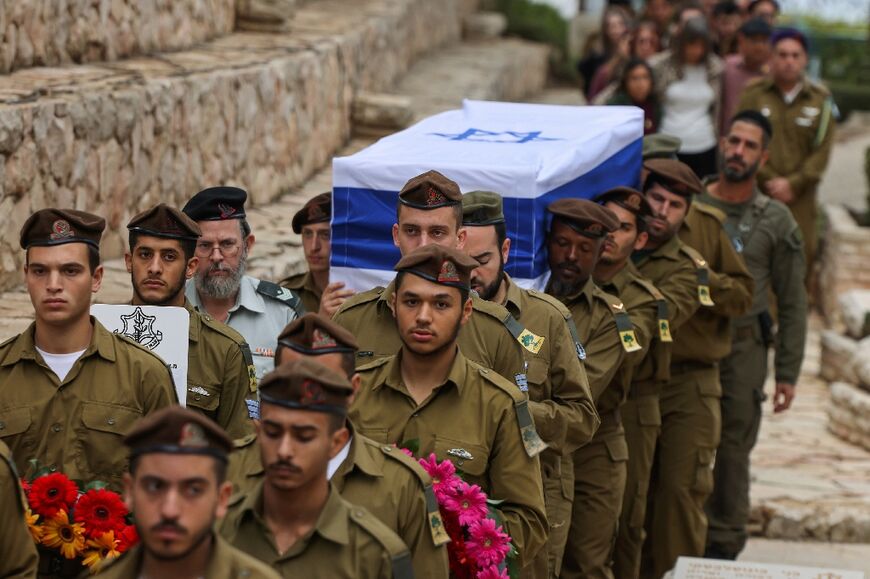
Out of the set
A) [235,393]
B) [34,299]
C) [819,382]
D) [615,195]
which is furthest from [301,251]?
[819,382]

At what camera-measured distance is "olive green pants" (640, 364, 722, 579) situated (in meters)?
8.19

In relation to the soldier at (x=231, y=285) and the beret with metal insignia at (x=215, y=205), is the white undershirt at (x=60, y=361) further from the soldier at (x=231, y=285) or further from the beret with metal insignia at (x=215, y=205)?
the beret with metal insignia at (x=215, y=205)

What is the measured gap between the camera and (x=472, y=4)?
22062 millimetres

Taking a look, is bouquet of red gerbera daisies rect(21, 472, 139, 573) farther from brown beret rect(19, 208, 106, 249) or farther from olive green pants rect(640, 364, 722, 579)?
olive green pants rect(640, 364, 722, 579)

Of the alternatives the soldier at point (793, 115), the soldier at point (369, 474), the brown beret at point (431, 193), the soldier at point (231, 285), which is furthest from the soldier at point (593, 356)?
the soldier at point (793, 115)

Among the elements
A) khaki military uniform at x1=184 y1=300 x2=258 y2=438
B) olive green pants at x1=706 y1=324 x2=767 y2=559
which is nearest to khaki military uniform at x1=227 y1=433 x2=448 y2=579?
khaki military uniform at x1=184 y1=300 x2=258 y2=438

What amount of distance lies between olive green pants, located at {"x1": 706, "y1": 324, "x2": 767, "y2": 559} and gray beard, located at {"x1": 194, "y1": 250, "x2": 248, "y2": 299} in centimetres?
334

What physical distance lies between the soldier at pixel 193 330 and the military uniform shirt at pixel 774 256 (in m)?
3.69

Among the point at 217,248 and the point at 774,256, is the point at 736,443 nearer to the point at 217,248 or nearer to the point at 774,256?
the point at 774,256

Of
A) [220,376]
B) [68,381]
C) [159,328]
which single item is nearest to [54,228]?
[68,381]

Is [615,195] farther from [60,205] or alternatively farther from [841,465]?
[841,465]

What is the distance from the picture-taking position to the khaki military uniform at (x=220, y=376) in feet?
18.7

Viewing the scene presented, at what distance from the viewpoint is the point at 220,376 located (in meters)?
5.76

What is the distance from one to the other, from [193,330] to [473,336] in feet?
3.15
